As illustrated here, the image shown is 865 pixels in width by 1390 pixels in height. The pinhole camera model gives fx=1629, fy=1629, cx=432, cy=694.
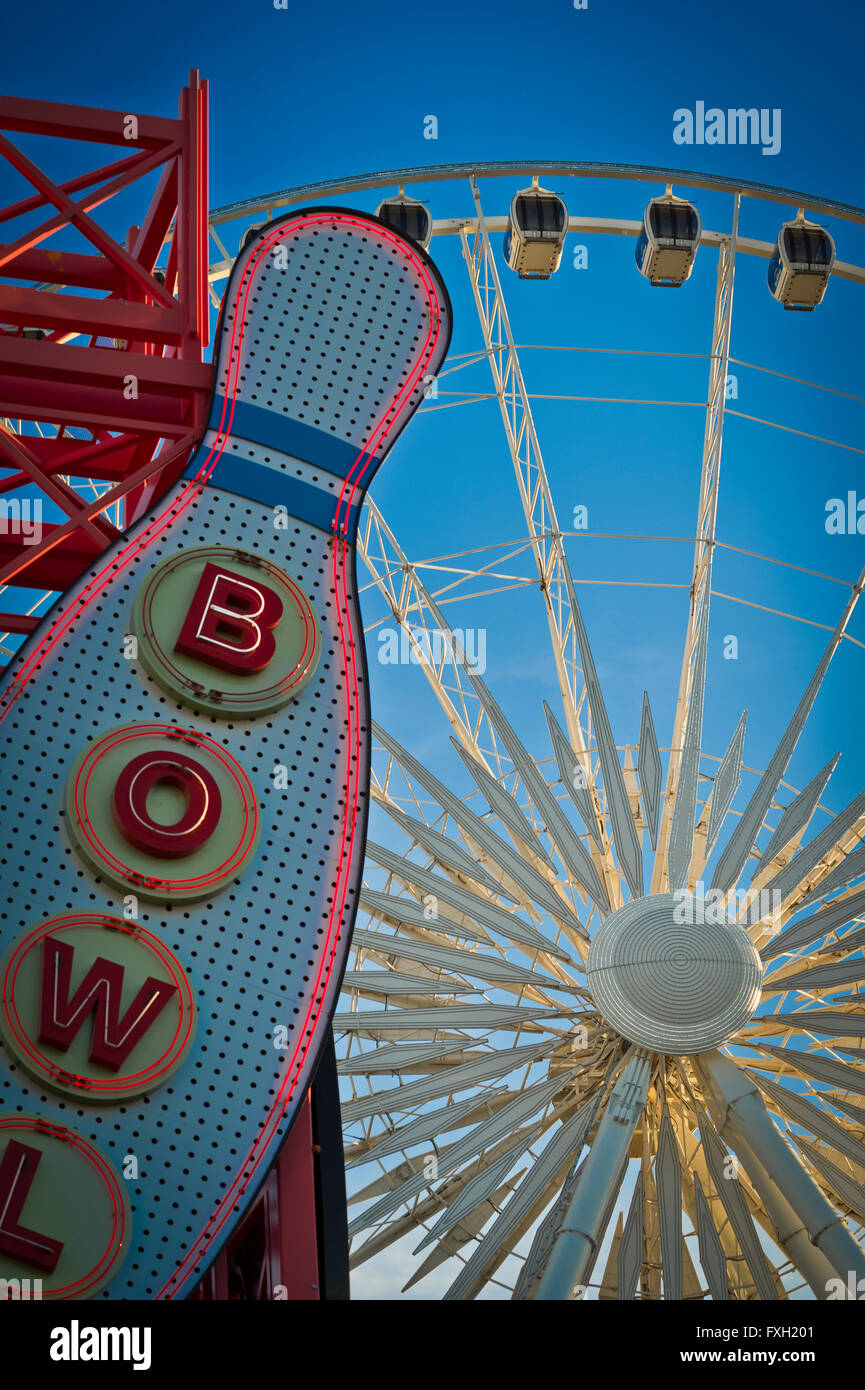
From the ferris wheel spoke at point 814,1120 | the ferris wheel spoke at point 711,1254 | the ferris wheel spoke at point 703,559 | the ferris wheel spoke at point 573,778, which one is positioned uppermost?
the ferris wheel spoke at point 703,559

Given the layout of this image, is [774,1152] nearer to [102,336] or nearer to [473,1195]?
[473,1195]

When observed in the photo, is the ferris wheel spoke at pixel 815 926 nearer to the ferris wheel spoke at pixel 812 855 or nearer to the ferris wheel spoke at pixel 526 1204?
the ferris wheel spoke at pixel 812 855

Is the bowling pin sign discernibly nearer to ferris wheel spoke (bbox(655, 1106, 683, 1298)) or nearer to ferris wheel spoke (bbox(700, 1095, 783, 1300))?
ferris wheel spoke (bbox(655, 1106, 683, 1298))

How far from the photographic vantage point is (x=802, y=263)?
19.5 m

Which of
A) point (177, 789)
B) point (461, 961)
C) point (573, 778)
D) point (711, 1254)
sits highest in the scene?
point (573, 778)

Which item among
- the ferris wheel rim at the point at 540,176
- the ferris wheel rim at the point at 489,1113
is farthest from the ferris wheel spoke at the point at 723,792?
the ferris wheel rim at the point at 540,176

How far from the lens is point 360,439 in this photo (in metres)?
9.95

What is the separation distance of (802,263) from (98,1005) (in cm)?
1479

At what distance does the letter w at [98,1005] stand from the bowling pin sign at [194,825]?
11 millimetres

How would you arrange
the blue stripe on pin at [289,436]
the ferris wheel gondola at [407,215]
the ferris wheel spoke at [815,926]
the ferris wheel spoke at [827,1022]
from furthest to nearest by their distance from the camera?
the ferris wheel gondola at [407,215], the ferris wheel spoke at [815,926], the ferris wheel spoke at [827,1022], the blue stripe on pin at [289,436]

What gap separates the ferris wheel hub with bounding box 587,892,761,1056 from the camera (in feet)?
49.2

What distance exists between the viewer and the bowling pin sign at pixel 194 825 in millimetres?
7461

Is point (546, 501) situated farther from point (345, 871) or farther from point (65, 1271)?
point (65, 1271)

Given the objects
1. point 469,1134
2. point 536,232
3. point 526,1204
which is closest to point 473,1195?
point 526,1204
